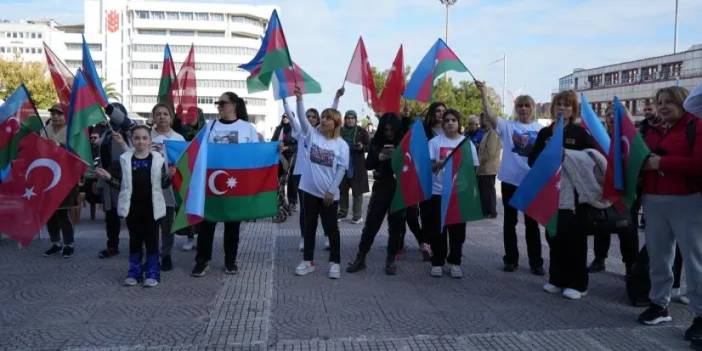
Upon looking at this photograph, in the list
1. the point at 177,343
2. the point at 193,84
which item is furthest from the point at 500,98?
the point at 177,343

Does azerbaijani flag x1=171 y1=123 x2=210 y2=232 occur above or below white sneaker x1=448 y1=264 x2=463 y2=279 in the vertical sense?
above

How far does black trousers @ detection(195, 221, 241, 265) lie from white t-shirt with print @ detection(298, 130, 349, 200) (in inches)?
37.8

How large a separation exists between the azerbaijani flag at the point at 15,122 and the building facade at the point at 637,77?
52.5 metres

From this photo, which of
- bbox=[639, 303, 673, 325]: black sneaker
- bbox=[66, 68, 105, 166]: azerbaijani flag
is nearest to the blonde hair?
bbox=[66, 68, 105, 166]: azerbaijani flag

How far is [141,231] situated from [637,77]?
229 ft

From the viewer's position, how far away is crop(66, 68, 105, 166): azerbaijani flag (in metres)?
6.41

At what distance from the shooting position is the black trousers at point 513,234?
6.84 m

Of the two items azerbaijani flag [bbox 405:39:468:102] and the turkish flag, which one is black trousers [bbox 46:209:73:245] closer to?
the turkish flag

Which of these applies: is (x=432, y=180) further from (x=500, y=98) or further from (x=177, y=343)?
(x=500, y=98)

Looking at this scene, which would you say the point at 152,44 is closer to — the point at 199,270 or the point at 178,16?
the point at 178,16

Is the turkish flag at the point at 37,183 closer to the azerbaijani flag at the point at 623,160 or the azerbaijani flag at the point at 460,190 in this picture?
the azerbaijani flag at the point at 460,190

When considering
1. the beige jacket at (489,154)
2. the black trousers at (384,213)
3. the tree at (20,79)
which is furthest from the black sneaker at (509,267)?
the tree at (20,79)

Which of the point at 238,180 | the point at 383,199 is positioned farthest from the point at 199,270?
the point at 383,199

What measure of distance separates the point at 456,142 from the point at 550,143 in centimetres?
129
